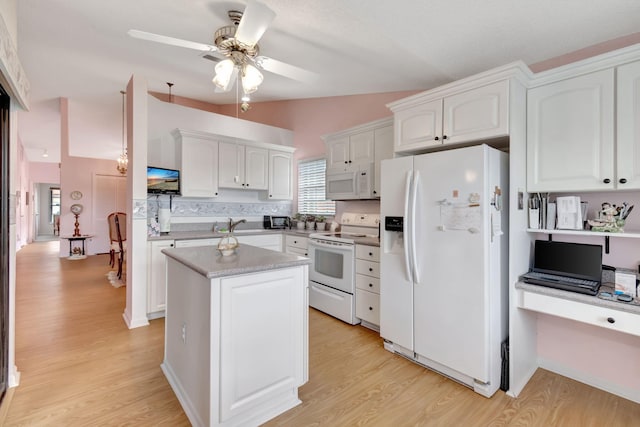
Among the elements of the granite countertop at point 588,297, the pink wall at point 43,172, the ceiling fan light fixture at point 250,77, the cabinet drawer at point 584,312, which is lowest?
the cabinet drawer at point 584,312

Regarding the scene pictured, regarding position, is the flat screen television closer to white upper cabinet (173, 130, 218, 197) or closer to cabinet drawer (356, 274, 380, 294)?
white upper cabinet (173, 130, 218, 197)

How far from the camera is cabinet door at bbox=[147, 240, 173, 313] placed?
3303 mm

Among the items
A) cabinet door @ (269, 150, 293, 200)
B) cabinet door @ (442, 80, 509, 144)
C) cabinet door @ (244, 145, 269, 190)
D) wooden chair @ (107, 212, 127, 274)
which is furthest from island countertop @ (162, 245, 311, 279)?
wooden chair @ (107, 212, 127, 274)

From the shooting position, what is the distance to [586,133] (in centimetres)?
198

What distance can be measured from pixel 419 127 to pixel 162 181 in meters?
3.03

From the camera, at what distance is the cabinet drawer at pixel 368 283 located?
3.02 m

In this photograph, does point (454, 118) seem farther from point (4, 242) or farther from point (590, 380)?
point (4, 242)

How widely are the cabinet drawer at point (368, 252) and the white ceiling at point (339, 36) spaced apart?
5.81 ft

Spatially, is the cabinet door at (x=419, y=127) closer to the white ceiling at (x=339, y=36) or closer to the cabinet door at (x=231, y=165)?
the white ceiling at (x=339, y=36)

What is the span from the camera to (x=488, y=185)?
204 centimetres

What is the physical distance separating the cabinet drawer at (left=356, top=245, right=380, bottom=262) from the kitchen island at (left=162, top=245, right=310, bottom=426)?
3.96ft

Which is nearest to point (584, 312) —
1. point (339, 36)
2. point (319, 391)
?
point (319, 391)

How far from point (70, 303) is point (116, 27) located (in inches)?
134

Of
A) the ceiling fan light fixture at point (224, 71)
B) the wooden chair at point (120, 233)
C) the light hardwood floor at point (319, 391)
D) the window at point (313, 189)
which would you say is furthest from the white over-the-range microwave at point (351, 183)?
the wooden chair at point (120, 233)
